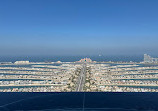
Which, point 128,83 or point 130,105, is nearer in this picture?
point 130,105

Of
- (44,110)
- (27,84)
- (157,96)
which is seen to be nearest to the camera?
(44,110)

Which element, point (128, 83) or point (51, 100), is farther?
point (128, 83)

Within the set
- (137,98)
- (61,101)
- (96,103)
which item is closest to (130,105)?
(137,98)

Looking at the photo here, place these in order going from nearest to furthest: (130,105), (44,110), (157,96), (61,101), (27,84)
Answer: (44,110) → (130,105) → (61,101) → (157,96) → (27,84)

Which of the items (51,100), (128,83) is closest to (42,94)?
(51,100)

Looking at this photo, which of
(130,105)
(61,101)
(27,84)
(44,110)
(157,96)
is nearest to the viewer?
(44,110)

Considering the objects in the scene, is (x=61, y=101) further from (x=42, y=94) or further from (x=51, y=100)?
(x=42, y=94)

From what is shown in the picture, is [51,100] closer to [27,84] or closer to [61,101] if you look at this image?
[61,101]

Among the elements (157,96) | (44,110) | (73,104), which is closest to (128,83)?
(157,96)
